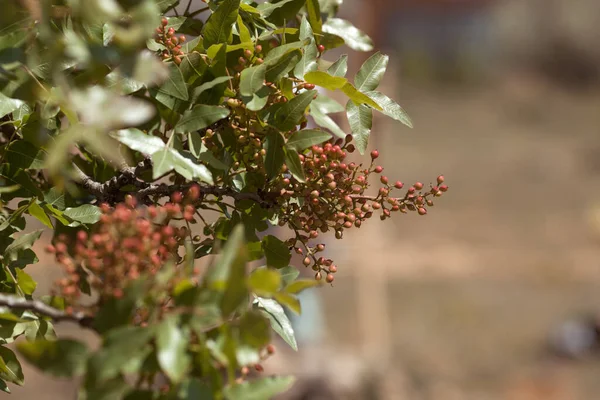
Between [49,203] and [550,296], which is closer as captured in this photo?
[49,203]

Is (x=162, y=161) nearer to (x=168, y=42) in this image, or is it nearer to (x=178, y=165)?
(x=178, y=165)

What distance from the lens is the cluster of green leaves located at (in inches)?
16.6

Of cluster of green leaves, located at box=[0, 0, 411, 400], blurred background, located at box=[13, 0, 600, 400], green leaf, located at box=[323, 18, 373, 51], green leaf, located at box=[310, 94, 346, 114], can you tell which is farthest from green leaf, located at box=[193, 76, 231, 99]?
blurred background, located at box=[13, 0, 600, 400]

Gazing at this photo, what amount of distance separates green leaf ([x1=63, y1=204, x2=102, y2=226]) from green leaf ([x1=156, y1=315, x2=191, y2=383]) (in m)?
0.22

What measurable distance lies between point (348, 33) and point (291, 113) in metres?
0.21

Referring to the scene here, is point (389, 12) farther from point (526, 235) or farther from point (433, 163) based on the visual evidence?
point (526, 235)

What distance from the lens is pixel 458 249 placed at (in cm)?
532

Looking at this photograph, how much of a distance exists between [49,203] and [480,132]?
7081 mm

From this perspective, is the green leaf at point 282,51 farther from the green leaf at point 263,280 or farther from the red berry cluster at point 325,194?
the green leaf at point 263,280

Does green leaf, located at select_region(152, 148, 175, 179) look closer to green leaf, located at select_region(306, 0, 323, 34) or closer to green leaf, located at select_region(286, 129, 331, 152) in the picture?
green leaf, located at select_region(286, 129, 331, 152)

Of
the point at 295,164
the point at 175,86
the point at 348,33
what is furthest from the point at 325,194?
the point at 348,33

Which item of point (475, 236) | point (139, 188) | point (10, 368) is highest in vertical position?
point (139, 188)

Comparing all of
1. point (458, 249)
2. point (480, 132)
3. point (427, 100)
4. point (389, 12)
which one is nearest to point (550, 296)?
point (458, 249)

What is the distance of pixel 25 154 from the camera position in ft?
2.05
